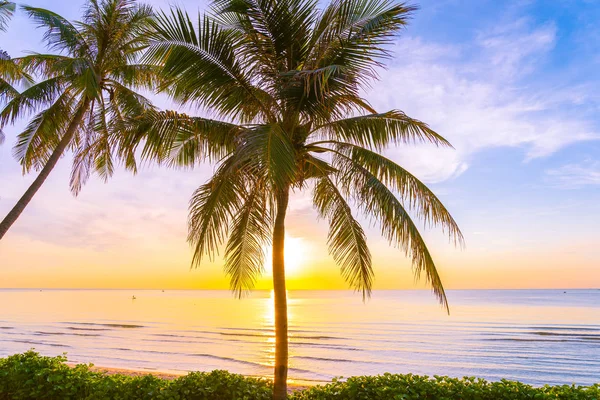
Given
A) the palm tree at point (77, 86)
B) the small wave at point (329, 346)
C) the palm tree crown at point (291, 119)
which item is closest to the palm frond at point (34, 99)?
the palm tree at point (77, 86)

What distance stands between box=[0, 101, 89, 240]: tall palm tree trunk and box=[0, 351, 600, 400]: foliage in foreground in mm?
3260

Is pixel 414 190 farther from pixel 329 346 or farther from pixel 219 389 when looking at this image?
pixel 329 346

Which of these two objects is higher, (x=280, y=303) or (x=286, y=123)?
(x=286, y=123)

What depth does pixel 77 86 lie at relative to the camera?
9.66m

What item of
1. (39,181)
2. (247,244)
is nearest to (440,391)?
(247,244)

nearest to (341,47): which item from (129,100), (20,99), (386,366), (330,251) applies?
(330,251)

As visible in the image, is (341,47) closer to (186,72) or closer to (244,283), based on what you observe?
(186,72)

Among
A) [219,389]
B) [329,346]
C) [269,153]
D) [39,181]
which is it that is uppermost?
[39,181]

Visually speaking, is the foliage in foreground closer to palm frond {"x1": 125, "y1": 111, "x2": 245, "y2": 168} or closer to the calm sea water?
palm frond {"x1": 125, "y1": 111, "x2": 245, "y2": 168}

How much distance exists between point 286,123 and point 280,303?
2745 millimetres

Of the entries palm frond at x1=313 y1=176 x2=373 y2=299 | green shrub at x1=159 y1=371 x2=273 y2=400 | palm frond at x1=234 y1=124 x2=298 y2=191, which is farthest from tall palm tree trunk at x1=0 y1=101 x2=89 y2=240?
palm frond at x1=313 y1=176 x2=373 y2=299

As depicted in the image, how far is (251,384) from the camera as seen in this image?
6621mm

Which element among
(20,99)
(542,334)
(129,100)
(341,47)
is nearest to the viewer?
(341,47)

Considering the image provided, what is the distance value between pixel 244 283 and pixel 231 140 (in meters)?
2.67
